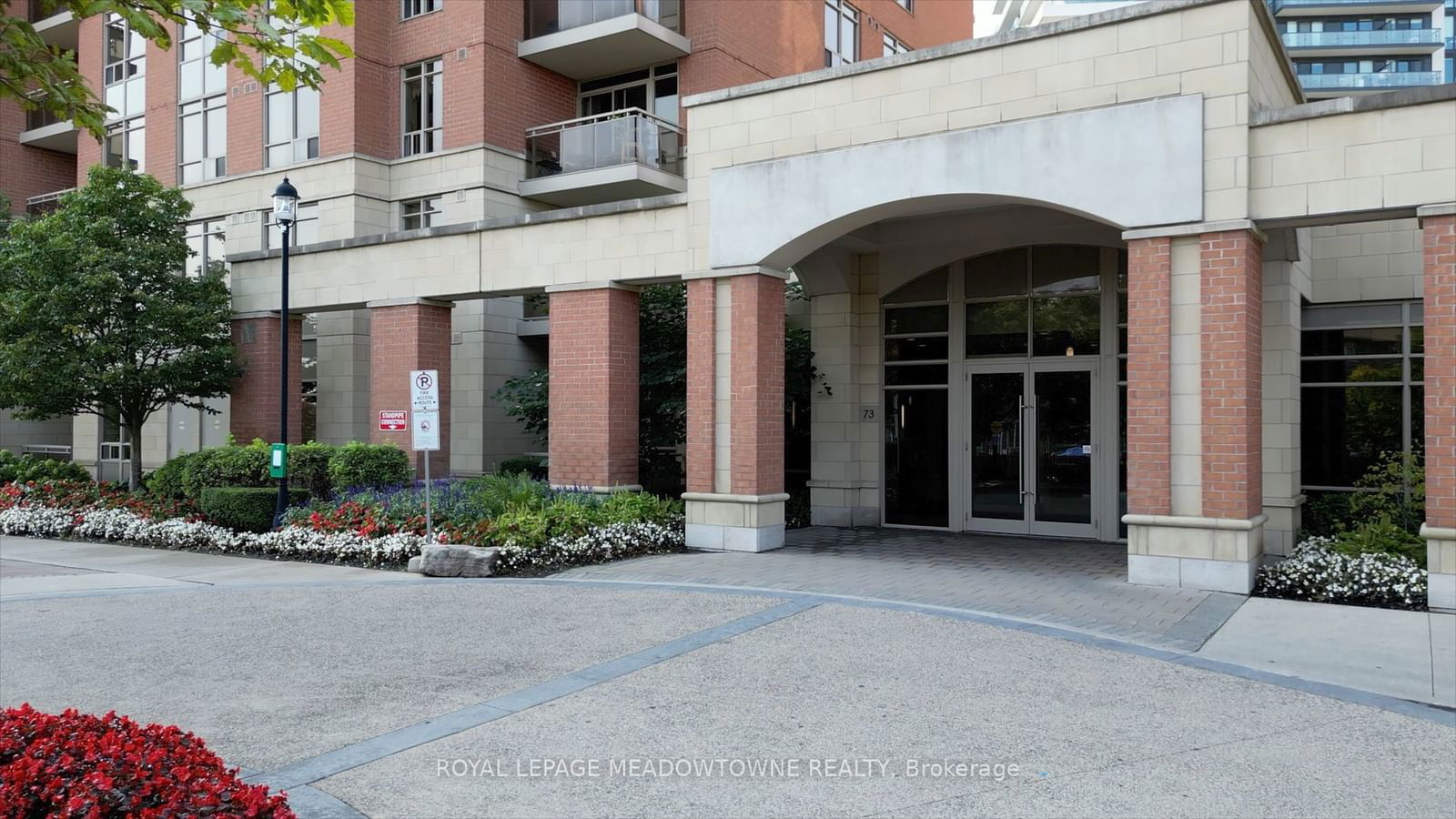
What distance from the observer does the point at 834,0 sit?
25672mm

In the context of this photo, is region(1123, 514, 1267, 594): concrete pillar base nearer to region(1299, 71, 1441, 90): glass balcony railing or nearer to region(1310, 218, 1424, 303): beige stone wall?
region(1310, 218, 1424, 303): beige stone wall

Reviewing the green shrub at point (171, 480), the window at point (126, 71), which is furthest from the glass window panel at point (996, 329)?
the window at point (126, 71)

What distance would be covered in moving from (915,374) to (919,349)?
1.29ft

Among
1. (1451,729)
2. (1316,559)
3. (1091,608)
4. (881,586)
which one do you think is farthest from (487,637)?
(1316,559)

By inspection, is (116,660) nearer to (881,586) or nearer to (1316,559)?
(881,586)

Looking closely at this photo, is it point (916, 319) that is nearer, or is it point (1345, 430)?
point (1345, 430)

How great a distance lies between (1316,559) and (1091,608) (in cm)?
280

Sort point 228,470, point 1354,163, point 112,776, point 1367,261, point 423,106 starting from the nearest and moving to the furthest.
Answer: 1. point 112,776
2. point 1354,163
3. point 1367,261
4. point 228,470
5. point 423,106

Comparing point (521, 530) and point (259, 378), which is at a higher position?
point (259, 378)

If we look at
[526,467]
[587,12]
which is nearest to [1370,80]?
[587,12]

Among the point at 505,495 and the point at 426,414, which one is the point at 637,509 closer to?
the point at 505,495

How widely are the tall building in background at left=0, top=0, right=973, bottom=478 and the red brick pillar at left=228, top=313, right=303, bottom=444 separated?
9cm

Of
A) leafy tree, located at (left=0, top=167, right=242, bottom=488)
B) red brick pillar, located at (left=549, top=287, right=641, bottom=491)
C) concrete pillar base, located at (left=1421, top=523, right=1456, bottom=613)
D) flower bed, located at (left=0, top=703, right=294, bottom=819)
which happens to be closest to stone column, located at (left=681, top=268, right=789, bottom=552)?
red brick pillar, located at (left=549, top=287, right=641, bottom=491)

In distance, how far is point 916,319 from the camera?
640 inches
